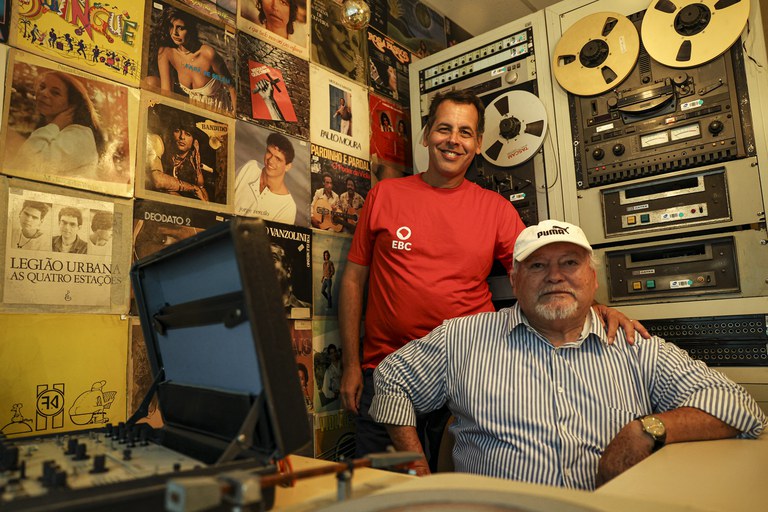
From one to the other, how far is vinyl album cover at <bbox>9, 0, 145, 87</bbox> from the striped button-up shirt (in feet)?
4.19

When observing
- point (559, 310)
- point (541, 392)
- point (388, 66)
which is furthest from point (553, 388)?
point (388, 66)

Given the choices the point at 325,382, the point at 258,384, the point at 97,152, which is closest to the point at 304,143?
the point at 97,152

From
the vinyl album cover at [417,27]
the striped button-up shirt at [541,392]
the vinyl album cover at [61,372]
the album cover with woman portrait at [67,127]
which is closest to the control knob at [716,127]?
the striped button-up shirt at [541,392]

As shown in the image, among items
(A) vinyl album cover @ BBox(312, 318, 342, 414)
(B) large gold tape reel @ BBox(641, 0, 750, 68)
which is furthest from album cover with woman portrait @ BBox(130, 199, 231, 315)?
(B) large gold tape reel @ BBox(641, 0, 750, 68)

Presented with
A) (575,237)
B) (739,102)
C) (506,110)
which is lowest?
(575,237)

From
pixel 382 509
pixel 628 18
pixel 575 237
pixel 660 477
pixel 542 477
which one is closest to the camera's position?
pixel 382 509

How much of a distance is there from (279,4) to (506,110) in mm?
1047

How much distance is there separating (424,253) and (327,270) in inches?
18.2

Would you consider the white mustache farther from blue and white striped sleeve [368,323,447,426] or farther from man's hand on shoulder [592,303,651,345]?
blue and white striped sleeve [368,323,447,426]

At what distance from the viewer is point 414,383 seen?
1685 millimetres

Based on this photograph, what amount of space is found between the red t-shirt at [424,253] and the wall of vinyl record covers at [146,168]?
257 mm

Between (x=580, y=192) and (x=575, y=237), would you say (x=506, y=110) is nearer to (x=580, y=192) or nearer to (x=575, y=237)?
(x=580, y=192)

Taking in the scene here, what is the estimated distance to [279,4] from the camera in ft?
7.50

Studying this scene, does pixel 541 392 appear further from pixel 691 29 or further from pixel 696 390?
pixel 691 29
